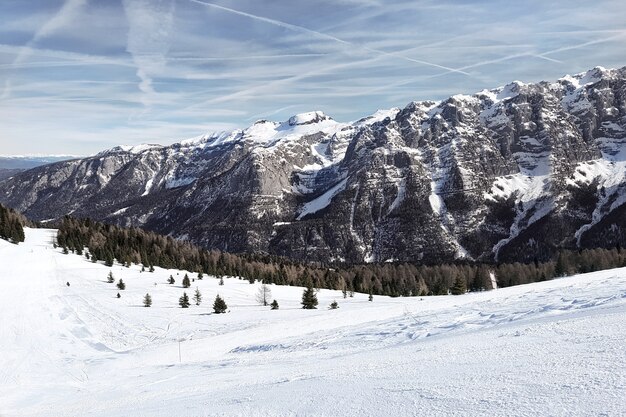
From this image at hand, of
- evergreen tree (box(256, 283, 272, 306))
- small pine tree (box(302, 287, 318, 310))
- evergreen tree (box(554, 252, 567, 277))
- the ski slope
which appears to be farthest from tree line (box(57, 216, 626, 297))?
the ski slope

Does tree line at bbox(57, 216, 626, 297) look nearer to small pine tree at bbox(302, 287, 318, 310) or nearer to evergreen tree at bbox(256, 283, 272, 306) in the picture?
evergreen tree at bbox(256, 283, 272, 306)

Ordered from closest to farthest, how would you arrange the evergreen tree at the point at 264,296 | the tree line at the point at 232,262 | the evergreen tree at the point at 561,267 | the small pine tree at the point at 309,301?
the small pine tree at the point at 309,301
the evergreen tree at the point at 264,296
the tree line at the point at 232,262
the evergreen tree at the point at 561,267

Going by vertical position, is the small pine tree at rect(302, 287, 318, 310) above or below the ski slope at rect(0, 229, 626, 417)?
below

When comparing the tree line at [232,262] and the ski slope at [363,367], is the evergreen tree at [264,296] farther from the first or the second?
the ski slope at [363,367]

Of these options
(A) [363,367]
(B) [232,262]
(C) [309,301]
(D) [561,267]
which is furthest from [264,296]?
(D) [561,267]

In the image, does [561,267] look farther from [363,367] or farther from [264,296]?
[363,367]

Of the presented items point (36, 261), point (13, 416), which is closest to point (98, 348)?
point (13, 416)

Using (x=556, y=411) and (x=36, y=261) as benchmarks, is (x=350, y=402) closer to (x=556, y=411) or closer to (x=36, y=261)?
(x=556, y=411)

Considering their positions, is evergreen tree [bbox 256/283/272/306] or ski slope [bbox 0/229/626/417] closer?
ski slope [bbox 0/229/626/417]

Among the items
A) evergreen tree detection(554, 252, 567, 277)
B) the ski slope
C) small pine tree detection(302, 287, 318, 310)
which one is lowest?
evergreen tree detection(554, 252, 567, 277)

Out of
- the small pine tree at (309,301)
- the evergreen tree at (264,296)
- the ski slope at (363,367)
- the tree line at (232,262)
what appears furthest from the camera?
the tree line at (232,262)

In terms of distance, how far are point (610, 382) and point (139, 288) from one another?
89477 millimetres

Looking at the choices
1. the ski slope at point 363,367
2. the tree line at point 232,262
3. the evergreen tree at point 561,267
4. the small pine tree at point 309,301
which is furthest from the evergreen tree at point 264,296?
the evergreen tree at point 561,267

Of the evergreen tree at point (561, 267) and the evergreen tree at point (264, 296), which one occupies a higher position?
the evergreen tree at point (264, 296)
